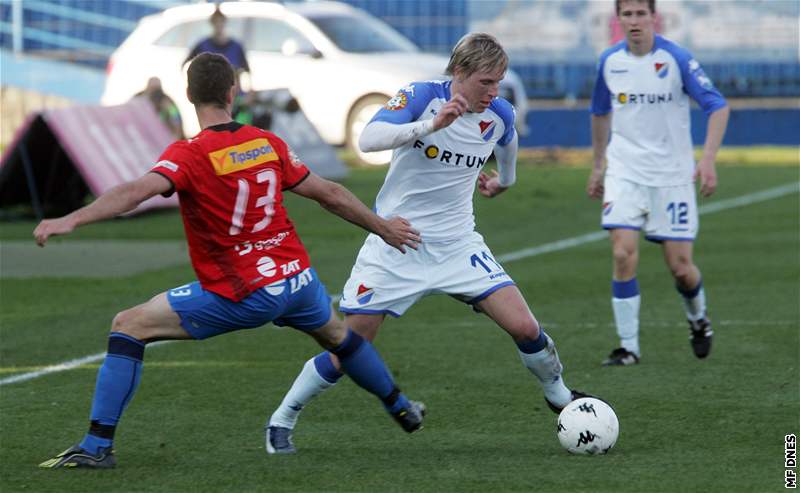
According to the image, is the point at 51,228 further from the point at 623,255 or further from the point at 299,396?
the point at 623,255

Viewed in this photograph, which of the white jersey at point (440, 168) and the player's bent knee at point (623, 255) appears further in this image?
the player's bent knee at point (623, 255)

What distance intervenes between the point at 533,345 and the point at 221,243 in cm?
146

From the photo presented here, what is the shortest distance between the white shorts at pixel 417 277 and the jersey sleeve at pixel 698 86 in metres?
2.43

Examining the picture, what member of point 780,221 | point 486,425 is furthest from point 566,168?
point 486,425

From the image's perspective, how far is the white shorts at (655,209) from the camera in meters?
8.76

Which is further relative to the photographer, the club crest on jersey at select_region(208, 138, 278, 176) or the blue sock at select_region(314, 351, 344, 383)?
the blue sock at select_region(314, 351, 344, 383)

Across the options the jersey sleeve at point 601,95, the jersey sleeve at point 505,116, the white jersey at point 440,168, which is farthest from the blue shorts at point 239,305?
the jersey sleeve at point 601,95

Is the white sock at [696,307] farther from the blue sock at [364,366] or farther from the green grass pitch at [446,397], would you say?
the blue sock at [364,366]

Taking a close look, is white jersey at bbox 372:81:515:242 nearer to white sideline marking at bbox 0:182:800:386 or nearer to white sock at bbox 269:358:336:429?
white sock at bbox 269:358:336:429

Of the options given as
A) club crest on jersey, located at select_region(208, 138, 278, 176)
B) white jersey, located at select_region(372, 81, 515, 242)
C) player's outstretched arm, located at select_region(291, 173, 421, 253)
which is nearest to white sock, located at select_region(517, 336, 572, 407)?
white jersey, located at select_region(372, 81, 515, 242)

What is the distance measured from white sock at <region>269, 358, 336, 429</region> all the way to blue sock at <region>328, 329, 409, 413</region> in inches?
8.4

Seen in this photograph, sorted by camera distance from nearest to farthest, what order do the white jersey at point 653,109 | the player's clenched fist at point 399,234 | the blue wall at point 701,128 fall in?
the player's clenched fist at point 399,234
the white jersey at point 653,109
the blue wall at point 701,128

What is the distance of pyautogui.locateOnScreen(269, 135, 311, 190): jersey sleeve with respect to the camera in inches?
237

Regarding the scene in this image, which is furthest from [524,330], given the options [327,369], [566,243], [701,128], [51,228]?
[701,128]
